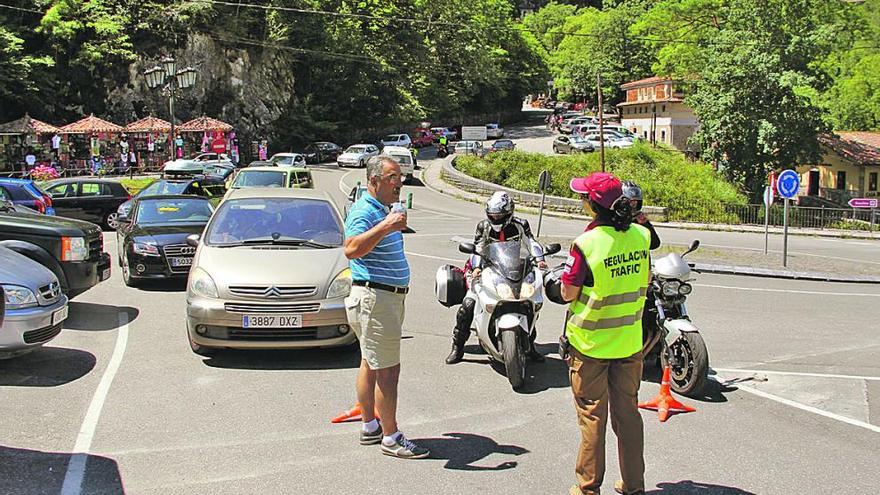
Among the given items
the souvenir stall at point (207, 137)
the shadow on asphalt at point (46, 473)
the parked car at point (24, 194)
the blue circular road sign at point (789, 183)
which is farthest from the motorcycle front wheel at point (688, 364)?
the souvenir stall at point (207, 137)

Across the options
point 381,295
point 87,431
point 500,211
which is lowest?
point 87,431

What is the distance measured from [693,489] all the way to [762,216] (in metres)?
32.7

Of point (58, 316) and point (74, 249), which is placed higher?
point (74, 249)

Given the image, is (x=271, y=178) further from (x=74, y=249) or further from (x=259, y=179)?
(x=74, y=249)

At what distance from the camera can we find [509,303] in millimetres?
7379

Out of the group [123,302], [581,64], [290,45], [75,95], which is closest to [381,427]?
[123,302]

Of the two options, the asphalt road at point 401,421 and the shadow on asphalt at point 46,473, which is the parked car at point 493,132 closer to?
the asphalt road at point 401,421

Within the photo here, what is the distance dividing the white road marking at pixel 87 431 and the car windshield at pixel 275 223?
5.17ft

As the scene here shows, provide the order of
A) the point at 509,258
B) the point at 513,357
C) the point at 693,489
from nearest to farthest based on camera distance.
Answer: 1. the point at 693,489
2. the point at 513,357
3. the point at 509,258

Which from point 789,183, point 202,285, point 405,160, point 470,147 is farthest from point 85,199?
point 470,147

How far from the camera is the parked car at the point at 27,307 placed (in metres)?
7.13

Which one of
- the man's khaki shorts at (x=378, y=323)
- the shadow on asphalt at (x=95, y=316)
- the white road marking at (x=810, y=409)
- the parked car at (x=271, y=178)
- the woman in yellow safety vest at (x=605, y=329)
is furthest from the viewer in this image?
the parked car at (x=271, y=178)

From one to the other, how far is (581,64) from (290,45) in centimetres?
4776

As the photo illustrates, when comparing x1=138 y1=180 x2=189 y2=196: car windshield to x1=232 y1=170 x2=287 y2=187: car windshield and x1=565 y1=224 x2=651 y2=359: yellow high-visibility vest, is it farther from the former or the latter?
x1=565 y1=224 x2=651 y2=359: yellow high-visibility vest
